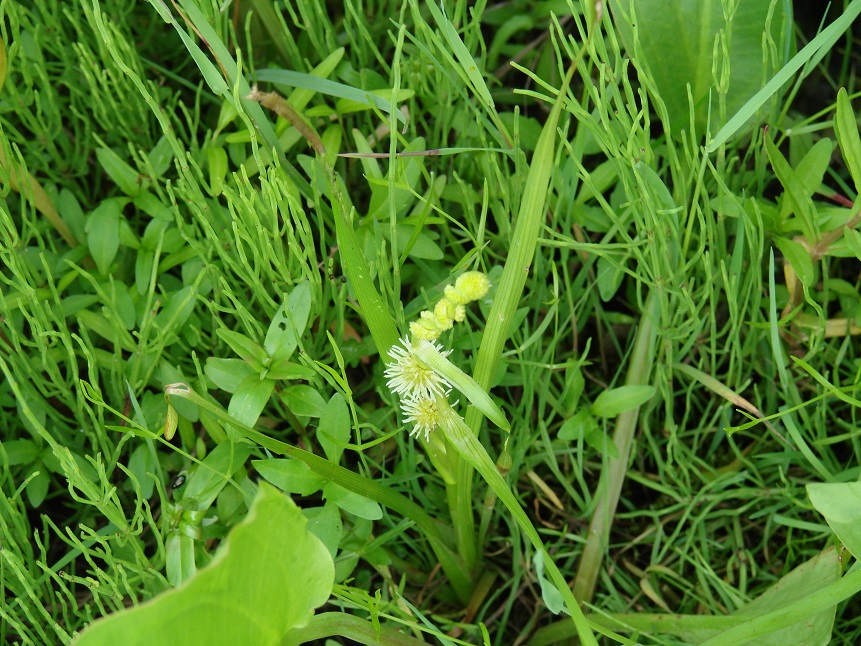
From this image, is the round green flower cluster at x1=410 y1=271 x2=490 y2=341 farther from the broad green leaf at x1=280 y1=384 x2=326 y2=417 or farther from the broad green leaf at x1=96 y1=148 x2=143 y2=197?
the broad green leaf at x1=96 y1=148 x2=143 y2=197

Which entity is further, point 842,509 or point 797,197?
point 797,197

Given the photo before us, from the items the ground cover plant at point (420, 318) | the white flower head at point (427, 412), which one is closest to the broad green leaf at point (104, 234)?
the ground cover plant at point (420, 318)

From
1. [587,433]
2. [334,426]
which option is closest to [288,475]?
[334,426]

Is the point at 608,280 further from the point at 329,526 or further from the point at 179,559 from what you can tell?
the point at 179,559

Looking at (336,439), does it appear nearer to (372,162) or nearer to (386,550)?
(386,550)

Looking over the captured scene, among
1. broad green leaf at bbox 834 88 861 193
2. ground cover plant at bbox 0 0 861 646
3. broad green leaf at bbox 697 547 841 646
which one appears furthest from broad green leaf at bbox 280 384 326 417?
broad green leaf at bbox 834 88 861 193
